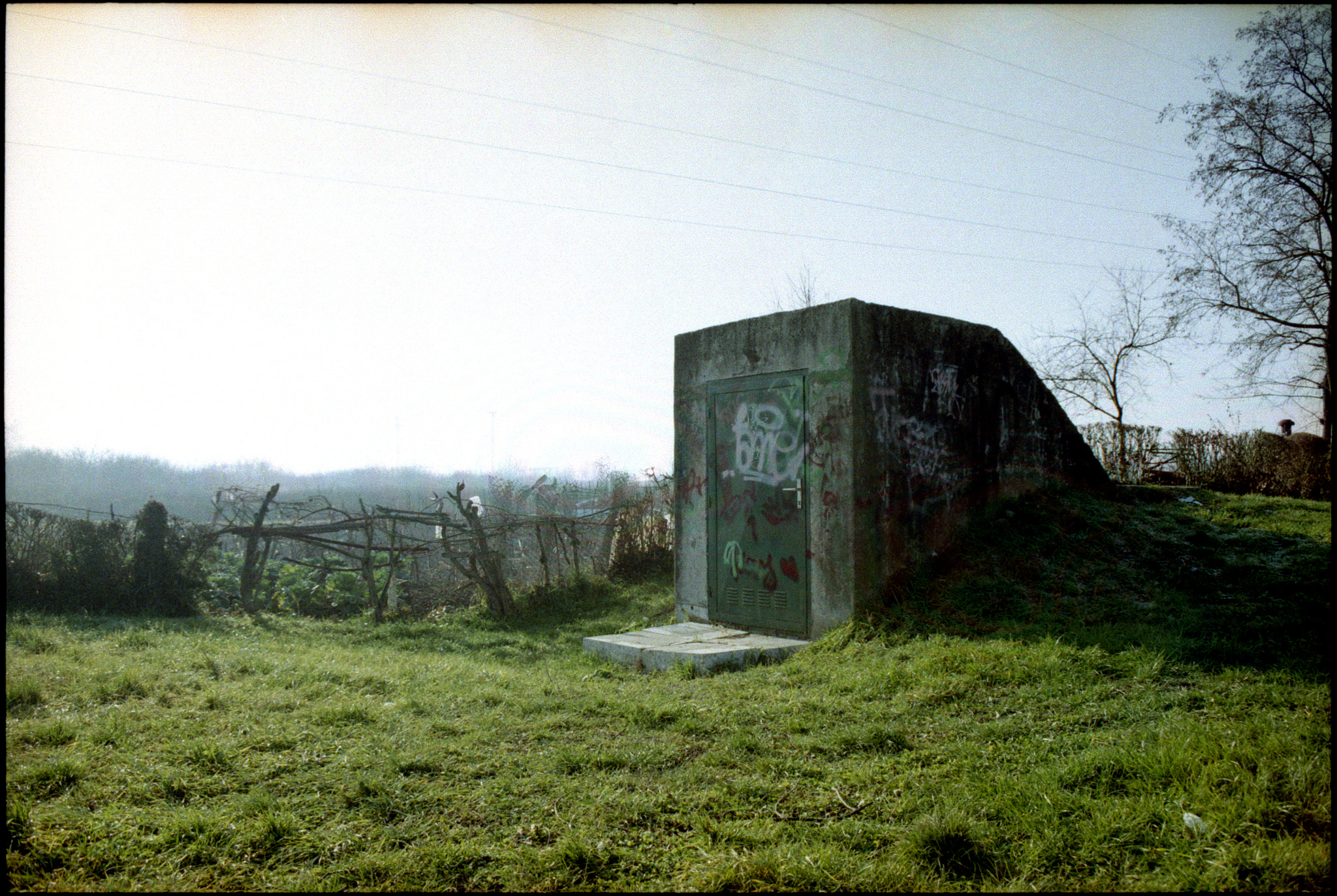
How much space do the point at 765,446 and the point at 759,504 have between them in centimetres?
54

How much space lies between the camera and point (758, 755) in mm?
3953

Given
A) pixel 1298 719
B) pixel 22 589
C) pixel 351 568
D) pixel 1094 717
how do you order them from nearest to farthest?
pixel 1298 719, pixel 1094 717, pixel 22 589, pixel 351 568

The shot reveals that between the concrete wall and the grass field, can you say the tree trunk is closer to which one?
the grass field

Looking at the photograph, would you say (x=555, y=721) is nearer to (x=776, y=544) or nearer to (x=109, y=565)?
(x=776, y=544)

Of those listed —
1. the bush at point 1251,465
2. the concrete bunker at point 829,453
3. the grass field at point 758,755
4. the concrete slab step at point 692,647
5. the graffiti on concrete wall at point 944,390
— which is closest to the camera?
the grass field at point 758,755

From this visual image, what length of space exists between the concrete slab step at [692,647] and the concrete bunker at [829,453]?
0.29m

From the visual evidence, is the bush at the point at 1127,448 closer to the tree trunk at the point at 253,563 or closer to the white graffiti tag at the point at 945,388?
the white graffiti tag at the point at 945,388

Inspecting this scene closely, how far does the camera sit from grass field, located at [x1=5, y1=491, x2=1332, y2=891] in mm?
2809

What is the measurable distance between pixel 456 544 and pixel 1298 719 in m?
8.19

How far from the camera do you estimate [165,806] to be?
132 inches

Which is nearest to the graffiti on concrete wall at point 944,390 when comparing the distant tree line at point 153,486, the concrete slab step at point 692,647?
the concrete slab step at point 692,647

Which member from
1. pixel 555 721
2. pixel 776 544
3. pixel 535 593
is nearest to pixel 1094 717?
pixel 555 721

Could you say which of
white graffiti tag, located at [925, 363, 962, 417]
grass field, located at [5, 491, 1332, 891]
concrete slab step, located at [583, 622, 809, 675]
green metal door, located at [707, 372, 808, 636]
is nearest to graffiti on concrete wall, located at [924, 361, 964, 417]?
white graffiti tag, located at [925, 363, 962, 417]

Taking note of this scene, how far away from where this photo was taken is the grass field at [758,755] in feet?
9.21
